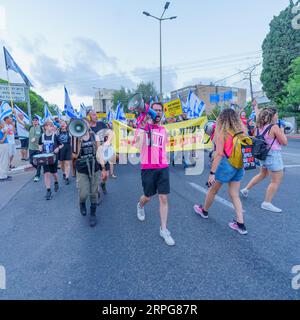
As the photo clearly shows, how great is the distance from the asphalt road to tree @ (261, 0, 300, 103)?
24531mm

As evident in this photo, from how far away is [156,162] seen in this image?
2943 mm

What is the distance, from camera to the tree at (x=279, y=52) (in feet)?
76.5

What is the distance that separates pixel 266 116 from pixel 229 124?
125 cm

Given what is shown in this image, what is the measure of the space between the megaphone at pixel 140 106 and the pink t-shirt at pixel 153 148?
166 millimetres

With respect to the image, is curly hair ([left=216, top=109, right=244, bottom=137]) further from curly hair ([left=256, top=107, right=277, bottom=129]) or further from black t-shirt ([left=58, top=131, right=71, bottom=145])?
black t-shirt ([left=58, top=131, right=71, bottom=145])

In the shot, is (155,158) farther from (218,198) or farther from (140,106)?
(218,198)

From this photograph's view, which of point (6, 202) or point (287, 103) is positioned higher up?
point (287, 103)

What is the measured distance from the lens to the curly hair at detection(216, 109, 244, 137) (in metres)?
2.97

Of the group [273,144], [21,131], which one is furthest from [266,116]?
[21,131]

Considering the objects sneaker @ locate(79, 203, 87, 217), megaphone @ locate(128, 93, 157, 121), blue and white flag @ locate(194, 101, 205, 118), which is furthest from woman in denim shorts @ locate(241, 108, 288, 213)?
blue and white flag @ locate(194, 101, 205, 118)
